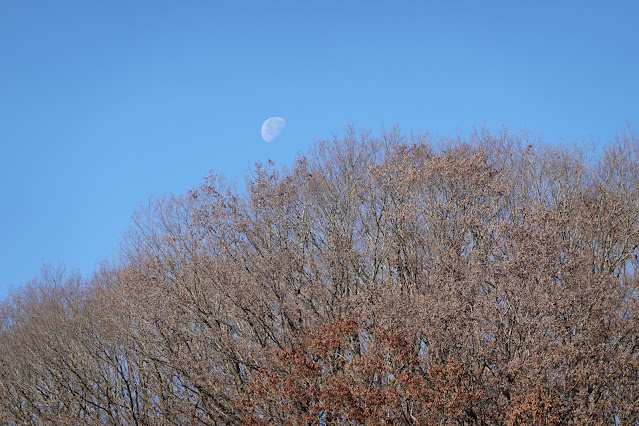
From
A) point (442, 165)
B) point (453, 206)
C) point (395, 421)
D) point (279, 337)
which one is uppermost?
point (442, 165)

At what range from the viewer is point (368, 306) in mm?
18562

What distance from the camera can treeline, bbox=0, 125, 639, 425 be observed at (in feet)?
54.6

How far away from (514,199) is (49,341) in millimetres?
18208

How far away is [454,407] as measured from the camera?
15.9m

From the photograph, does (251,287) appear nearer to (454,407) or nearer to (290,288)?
(290,288)

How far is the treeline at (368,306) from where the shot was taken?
1664cm

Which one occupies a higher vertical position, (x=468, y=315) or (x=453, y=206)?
(x=453, y=206)

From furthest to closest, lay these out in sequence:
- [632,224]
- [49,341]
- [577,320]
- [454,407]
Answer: [49,341] < [632,224] < [577,320] < [454,407]

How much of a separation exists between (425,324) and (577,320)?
4.36 m

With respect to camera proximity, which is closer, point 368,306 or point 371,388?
point 371,388

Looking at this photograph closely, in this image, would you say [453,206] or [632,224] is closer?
[453,206]

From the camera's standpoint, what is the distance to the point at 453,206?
22094mm

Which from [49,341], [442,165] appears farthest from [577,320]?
[49,341]

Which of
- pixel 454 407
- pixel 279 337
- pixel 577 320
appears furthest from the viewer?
pixel 279 337
